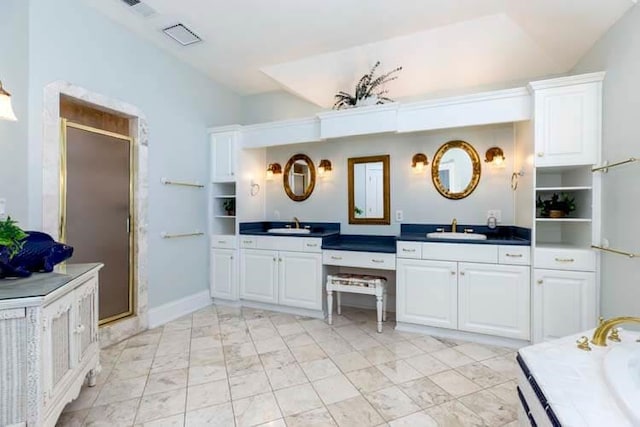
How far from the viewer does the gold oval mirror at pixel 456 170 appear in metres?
3.42

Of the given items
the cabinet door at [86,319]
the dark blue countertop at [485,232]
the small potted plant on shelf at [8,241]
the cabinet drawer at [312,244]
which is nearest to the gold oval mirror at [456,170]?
the dark blue countertop at [485,232]

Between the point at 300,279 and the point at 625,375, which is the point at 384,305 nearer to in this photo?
the point at 300,279

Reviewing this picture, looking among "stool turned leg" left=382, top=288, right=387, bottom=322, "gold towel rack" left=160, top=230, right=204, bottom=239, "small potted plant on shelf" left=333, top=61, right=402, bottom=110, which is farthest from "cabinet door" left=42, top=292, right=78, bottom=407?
"small potted plant on shelf" left=333, top=61, right=402, bottom=110

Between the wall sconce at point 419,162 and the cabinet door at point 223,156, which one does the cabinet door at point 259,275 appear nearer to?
the cabinet door at point 223,156

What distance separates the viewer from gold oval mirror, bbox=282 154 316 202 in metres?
4.21

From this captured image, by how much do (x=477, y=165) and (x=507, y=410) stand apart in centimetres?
235

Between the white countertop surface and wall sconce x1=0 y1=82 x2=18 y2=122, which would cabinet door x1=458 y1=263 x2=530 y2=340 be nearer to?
the white countertop surface

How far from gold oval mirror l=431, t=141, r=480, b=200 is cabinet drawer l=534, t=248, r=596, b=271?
1027mm

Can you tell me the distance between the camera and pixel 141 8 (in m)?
2.68

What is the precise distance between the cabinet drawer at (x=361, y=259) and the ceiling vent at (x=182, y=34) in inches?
102

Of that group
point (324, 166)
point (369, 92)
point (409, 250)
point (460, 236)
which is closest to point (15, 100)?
point (324, 166)

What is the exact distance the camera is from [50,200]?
2.38 metres

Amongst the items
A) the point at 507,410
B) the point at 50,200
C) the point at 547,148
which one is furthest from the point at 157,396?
the point at 547,148

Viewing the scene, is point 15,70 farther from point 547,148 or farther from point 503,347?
point 503,347
